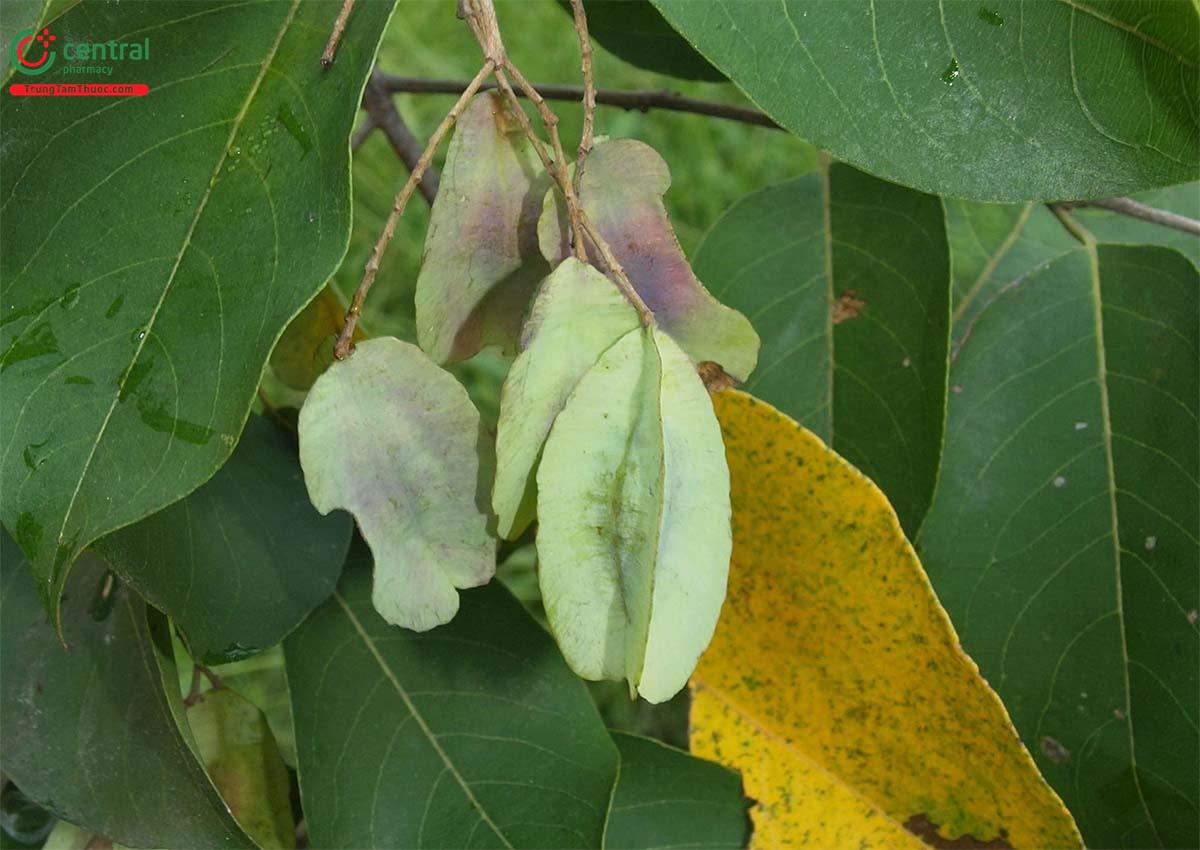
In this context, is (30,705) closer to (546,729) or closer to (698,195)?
(546,729)

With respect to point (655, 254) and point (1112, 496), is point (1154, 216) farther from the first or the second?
point (655, 254)

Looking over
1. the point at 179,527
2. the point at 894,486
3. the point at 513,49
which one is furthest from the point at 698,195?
the point at 179,527

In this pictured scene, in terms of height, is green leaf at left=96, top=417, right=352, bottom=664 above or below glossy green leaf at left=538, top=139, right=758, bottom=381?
below

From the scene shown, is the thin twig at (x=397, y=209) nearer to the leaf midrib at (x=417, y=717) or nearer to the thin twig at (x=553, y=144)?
the thin twig at (x=553, y=144)

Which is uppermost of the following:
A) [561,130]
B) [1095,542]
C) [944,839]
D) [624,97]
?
[624,97]

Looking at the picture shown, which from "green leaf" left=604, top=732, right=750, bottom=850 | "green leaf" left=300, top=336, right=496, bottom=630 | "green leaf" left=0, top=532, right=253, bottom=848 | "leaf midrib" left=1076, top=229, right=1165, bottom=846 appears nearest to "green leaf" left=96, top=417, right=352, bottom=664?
"green leaf" left=0, top=532, right=253, bottom=848

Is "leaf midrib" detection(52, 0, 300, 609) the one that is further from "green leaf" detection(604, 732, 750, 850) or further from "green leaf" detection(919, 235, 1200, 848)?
"green leaf" detection(919, 235, 1200, 848)

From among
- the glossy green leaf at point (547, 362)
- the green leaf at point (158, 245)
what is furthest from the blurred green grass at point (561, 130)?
the glossy green leaf at point (547, 362)

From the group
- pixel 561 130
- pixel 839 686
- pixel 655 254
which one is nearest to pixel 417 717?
pixel 839 686
